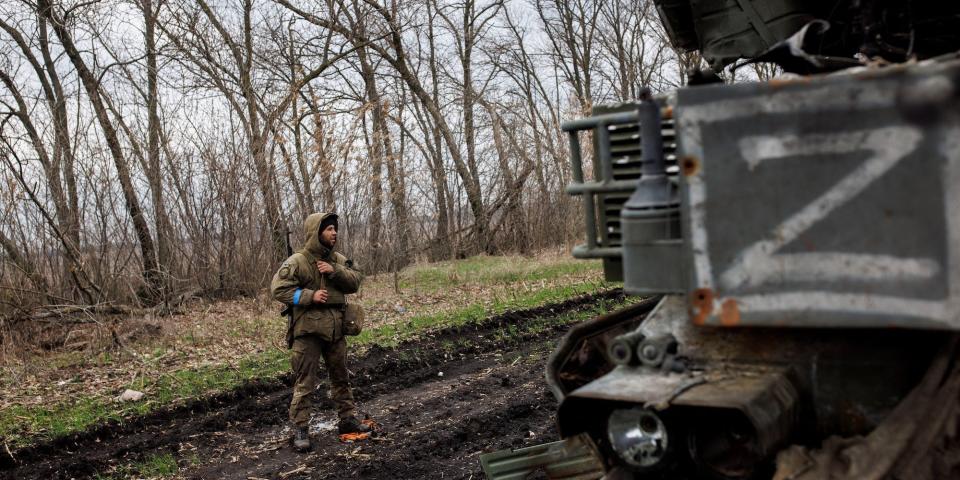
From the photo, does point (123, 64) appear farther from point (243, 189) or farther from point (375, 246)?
point (375, 246)

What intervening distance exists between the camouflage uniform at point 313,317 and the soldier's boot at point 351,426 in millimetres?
52

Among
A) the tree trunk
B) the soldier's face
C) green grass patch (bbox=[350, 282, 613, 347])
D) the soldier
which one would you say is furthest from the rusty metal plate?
the tree trunk

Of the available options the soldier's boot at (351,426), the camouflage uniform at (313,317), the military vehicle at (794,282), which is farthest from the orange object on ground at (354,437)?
the military vehicle at (794,282)

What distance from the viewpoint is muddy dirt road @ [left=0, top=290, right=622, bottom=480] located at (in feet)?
20.0

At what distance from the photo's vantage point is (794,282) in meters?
2.37

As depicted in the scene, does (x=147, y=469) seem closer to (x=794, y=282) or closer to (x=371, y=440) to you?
(x=371, y=440)

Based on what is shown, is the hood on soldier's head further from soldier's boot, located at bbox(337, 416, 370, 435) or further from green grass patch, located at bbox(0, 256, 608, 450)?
green grass patch, located at bbox(0, 256, 608, 450)

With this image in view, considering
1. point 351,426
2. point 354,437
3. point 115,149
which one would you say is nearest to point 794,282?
point 354,437

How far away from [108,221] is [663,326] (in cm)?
1058

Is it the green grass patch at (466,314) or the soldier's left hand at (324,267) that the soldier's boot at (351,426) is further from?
the green grass patch at (466,314)

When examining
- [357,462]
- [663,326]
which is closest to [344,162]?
[357,462]

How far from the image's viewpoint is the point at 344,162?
14305mm

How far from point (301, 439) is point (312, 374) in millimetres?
515

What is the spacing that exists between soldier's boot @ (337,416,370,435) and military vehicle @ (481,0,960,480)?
4.17 m
